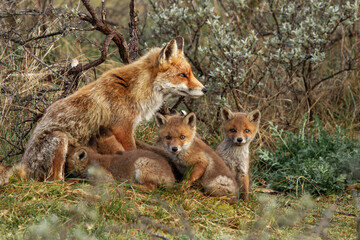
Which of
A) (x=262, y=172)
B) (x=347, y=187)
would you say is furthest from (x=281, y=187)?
(x=347, y=187)

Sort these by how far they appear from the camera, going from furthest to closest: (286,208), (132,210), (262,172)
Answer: (262,172) → (286,208) → (132,210)

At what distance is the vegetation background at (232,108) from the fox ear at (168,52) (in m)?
1.13

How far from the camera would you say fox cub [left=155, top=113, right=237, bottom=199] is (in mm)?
6238

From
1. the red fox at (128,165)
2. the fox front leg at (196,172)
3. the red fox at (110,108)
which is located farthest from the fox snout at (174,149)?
the red fox at (110,108)

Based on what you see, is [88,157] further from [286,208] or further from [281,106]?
[281,106]

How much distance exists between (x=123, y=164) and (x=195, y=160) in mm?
934

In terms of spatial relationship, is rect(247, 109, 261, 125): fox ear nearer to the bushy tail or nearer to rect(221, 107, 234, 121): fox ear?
rect(221, 107, 234, 121): fox ear

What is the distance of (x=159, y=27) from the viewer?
1016 centimetres

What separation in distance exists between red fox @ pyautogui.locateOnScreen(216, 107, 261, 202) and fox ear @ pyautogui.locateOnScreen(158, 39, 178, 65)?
3.67 feet

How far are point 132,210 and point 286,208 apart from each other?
7.77 ft

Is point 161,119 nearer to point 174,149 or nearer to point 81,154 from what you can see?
point 174,149

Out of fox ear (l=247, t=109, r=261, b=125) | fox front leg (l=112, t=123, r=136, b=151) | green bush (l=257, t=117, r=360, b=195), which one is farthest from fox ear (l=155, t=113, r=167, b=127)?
green bush (l=257, t=117, r=360, b=195)

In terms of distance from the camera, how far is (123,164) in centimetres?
621

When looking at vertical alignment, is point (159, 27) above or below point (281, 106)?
above
